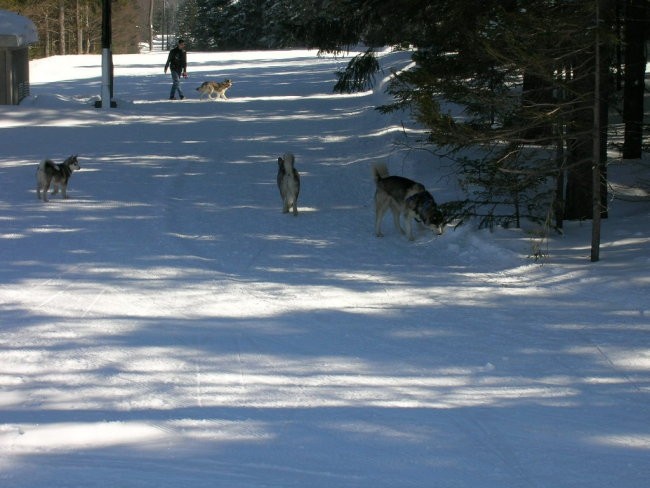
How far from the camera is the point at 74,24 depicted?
7594cm

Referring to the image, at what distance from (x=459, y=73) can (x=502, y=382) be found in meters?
7.45

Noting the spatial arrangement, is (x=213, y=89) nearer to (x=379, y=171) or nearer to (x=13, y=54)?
Result: (x=13, y=54)

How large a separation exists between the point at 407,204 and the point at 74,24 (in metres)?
70.2

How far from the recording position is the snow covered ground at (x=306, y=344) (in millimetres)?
5770

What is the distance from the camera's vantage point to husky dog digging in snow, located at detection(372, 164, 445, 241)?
1290 cm

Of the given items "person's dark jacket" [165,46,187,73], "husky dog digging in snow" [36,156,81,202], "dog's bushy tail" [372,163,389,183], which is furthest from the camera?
"person's dark jacket" [165,46,187,73]

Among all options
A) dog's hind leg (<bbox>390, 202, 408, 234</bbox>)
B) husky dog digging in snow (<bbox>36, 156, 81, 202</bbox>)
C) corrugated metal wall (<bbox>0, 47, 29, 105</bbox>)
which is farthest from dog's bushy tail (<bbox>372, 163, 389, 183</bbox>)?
corrugated metal wall (<bbox>0, 47, 29, 105</bbox>)

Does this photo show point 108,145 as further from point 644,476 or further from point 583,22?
point 644,476

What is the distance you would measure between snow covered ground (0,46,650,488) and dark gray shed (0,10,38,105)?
11862 millimetres

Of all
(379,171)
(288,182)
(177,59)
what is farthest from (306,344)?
(177,59)

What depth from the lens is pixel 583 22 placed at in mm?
10711

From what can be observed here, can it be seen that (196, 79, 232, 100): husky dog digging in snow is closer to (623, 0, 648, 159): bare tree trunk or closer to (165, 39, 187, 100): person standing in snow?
(165, 39, 187, 100): person standing in snow

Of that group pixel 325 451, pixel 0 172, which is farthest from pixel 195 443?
pixel 0 172

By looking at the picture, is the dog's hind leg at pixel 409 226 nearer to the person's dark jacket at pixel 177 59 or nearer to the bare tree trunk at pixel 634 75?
the bare tree trunk at pixel 634 75
